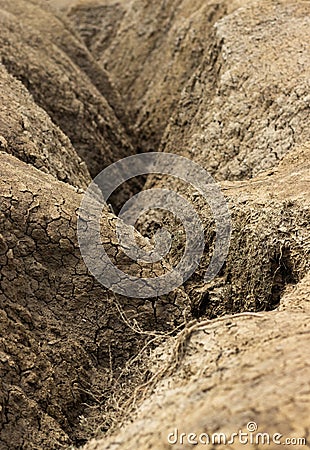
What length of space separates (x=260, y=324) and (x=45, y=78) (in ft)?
24.7

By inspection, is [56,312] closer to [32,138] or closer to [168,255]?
[168,255]

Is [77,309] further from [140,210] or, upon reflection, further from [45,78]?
[45,78]

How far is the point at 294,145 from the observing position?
26.1ft

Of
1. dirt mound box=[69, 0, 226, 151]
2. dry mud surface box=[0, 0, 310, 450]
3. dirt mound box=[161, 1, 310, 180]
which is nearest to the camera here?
dry mud surface box=[0, 0, 310, 450]

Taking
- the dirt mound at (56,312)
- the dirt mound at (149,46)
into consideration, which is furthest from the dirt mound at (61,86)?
the dirt mound at (56,312)

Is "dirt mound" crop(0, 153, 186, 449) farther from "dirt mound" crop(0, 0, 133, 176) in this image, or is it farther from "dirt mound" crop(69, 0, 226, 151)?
"dirt mound" crop(69, 0, 226, 151)

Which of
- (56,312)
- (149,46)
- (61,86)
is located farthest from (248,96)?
(149,46)

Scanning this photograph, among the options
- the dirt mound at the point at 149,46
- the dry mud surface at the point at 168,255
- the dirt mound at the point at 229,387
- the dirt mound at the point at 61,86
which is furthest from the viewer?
the dirt mound at the point at 149,46

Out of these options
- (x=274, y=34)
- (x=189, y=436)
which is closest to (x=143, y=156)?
(x=274, y=34)

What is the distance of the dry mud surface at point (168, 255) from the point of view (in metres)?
3.59

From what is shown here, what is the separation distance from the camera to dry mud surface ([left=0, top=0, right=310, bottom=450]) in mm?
3594

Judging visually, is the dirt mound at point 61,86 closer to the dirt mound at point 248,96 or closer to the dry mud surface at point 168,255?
the dry mud surface at point 168,255

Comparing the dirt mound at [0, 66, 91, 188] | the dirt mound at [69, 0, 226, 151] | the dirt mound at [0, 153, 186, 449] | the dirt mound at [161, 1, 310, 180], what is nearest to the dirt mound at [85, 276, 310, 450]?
the dirt mound at [0, 153, 186, 449]

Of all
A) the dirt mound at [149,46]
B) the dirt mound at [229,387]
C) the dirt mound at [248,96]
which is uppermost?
the dirt mound at [229,387]
